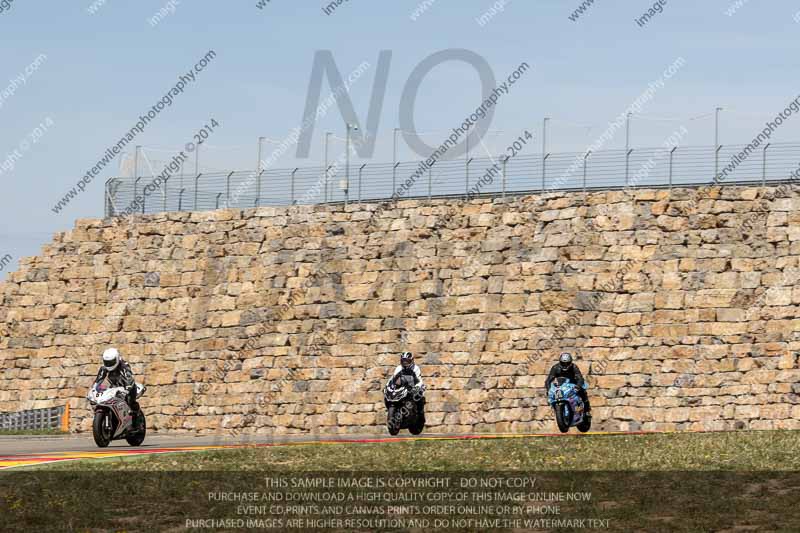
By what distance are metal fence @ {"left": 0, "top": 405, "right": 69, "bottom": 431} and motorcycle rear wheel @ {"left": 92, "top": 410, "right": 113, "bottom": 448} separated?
16523 millimetres

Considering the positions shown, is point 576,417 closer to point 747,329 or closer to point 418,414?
point 418,414

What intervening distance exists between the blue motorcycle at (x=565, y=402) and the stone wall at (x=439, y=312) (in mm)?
6793

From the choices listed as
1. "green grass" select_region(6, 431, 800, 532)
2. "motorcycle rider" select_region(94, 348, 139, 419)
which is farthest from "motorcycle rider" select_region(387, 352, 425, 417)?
"green grass" select_region(6, 431, 800, 532)

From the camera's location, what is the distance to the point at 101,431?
2456 cm

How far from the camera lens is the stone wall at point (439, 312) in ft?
116

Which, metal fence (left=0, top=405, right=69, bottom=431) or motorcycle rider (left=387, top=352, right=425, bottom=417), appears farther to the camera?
metal fence (left=0, top=405, right=69, bottom=431)

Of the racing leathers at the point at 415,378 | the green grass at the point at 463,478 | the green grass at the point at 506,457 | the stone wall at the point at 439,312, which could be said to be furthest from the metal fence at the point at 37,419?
the green grass at the point at 463,478

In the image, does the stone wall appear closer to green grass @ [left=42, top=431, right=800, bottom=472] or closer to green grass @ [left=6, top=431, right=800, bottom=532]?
green grass @ [left=42, top=431, right=800, bottom=472]

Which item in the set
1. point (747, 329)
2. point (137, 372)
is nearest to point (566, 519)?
point (747, 329)

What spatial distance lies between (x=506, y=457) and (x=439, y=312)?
19258 mm

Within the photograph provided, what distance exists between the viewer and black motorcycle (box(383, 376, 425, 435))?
29359 mm

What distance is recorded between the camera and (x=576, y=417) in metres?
27.2

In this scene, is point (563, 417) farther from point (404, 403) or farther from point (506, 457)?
point (506, 457)

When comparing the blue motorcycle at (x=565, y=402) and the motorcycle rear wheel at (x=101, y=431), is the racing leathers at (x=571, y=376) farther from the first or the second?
the motorcycle rear wheel at (x=101, y=431)
